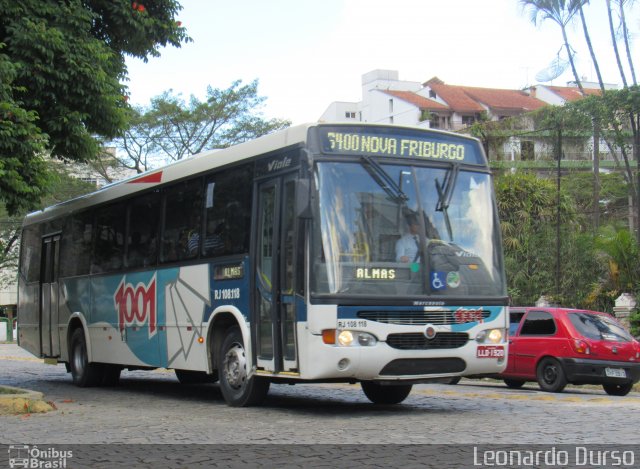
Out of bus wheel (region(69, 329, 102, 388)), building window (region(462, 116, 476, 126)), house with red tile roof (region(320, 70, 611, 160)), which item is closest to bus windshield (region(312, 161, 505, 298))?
bus wheel (region(69, 329, 102, 388))

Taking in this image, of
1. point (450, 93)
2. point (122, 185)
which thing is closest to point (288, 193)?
point (122, 185)

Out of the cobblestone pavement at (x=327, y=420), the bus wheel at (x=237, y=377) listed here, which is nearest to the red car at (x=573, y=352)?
the cobblestone pavement at (x=327, y=420)

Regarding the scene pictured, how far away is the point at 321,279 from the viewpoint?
9.99m

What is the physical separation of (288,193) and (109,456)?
404 centimetres

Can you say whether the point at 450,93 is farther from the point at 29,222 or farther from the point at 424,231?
the point at 424,231

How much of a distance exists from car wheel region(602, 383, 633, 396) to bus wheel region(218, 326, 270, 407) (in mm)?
7386

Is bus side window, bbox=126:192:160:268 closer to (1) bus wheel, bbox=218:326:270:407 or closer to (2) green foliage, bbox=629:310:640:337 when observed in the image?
(1) bus wheel, bbox=218:326:270:407

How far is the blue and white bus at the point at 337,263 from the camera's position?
1005cm

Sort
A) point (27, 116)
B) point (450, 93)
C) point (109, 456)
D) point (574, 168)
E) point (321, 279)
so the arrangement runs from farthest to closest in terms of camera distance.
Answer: point (450, 93)
point (574, 168)
point (27, 116)
point (321, 279)
point (109, 456)

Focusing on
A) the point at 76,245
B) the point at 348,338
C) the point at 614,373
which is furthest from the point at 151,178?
the point at 614,373

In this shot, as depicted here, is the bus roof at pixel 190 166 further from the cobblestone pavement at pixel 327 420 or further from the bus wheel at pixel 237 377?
the cobblestone pavement at pixel 327 420

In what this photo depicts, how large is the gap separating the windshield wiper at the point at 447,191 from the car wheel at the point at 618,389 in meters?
6.91

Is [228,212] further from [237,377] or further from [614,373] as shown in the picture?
[614,373]

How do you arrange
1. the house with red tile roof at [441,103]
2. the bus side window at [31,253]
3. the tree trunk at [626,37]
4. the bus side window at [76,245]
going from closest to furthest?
the bus side window at [76,245]
the bus side window at [31,253]
the tree trunk at [626,37]
the house with red tile roof at [441,103]
